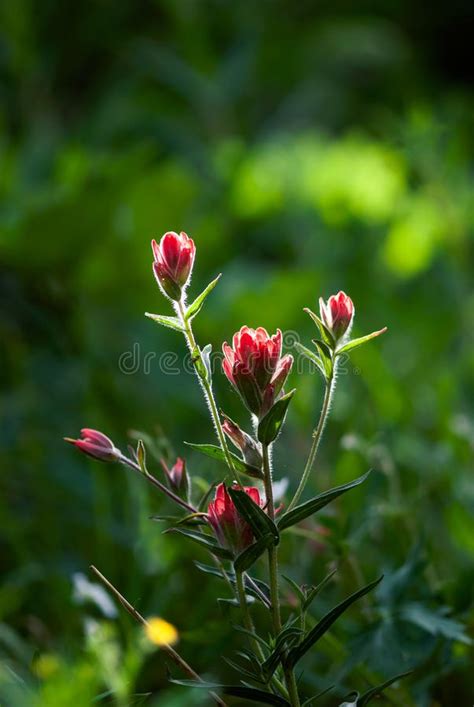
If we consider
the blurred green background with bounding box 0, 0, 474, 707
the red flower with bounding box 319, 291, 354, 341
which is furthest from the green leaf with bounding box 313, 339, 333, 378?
the blurred green background with bounding box 0, 0, 474, 707

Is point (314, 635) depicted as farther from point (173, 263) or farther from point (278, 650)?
point (173, 263)

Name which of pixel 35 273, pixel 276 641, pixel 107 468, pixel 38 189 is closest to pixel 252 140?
pixel 38 189

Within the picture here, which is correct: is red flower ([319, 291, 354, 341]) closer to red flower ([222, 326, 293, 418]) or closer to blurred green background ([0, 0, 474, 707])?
red flower ([222, 326, 293, 418])

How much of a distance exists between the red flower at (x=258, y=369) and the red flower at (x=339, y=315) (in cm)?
2

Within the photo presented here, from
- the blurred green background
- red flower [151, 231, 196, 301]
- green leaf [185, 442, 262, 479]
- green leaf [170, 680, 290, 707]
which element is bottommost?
the blurred green background

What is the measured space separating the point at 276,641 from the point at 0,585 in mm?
421

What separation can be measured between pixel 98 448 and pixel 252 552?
8 cm

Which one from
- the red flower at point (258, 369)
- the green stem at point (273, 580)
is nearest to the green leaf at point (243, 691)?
the green stem at point (273, 580)

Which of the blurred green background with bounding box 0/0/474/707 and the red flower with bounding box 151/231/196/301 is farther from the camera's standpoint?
the blurred green background with bounding box 0/0/474/707

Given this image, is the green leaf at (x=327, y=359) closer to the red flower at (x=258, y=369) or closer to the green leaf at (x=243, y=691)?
the red flower at (x=258, y=369)

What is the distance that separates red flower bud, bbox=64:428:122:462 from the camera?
0.36 m

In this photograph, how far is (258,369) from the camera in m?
0.35

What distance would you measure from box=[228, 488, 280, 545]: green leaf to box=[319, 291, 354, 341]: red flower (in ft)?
0.27

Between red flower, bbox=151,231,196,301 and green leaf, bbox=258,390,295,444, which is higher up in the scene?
red flower, bbox=151,231,196,301
